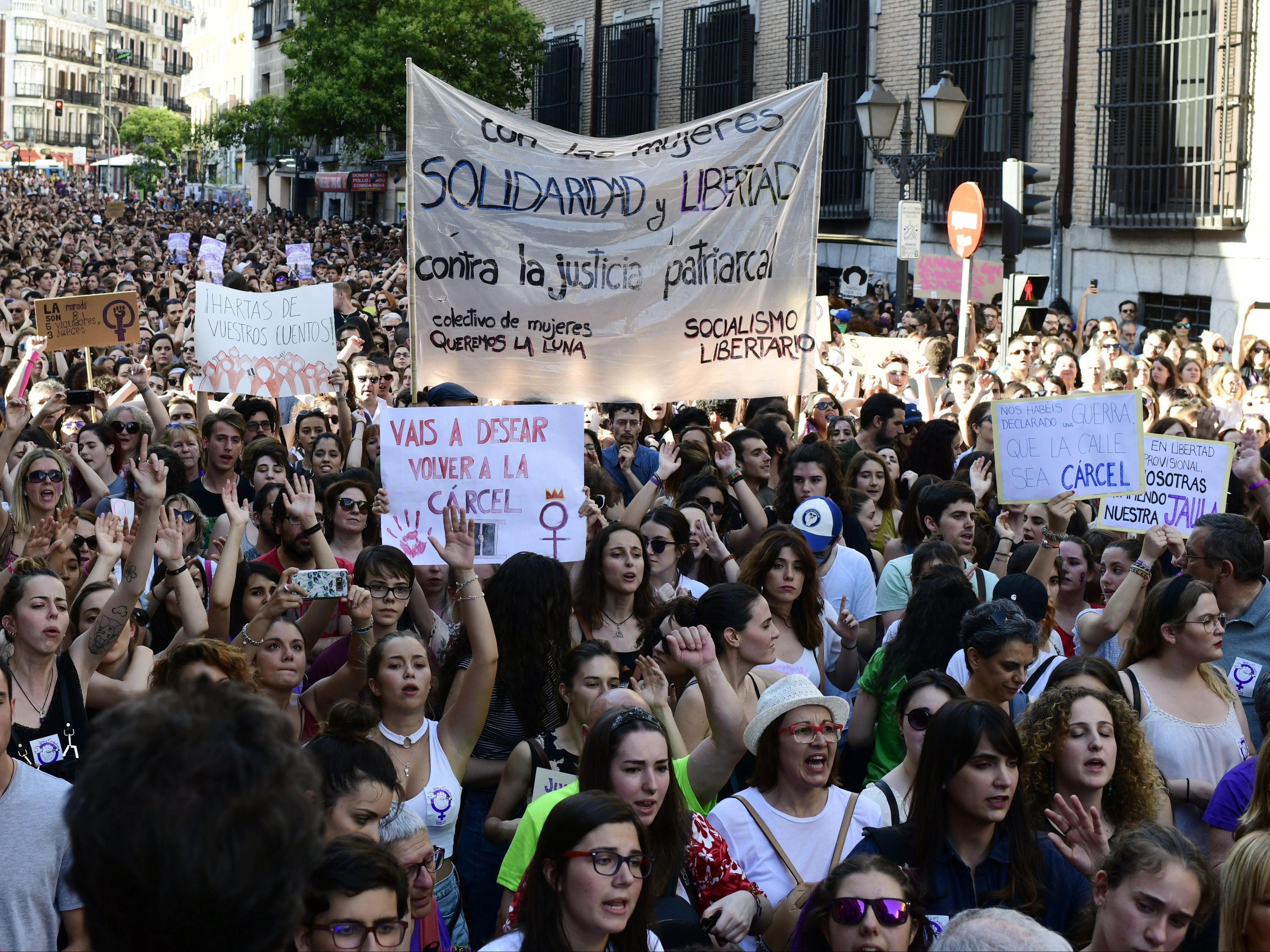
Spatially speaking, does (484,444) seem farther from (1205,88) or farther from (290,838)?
(1205,88)

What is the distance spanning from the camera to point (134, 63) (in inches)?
5261

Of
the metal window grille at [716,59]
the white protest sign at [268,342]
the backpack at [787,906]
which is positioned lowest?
the backpack at [787,906]

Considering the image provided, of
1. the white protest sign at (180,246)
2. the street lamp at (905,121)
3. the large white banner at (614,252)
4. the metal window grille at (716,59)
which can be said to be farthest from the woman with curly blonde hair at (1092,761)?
the metal window grille at (716,59)

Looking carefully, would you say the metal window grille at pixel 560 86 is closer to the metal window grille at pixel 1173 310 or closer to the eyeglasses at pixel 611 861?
the metal window grille at pixel 1173 310

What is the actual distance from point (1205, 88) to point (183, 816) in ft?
63.1

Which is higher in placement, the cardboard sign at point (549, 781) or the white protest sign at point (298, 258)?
the white protest sign at point (298, 258)

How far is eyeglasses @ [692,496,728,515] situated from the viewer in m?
7.27

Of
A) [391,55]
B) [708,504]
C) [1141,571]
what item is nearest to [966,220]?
[708,504]

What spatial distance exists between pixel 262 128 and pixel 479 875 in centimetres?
4516

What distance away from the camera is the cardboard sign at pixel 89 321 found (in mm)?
11039

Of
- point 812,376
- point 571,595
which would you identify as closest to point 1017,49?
point 812,376

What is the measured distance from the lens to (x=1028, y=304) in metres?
18.5

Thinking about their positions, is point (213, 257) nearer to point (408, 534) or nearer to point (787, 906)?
point (408, 534)

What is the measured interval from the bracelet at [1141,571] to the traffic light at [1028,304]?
10.3 metres
